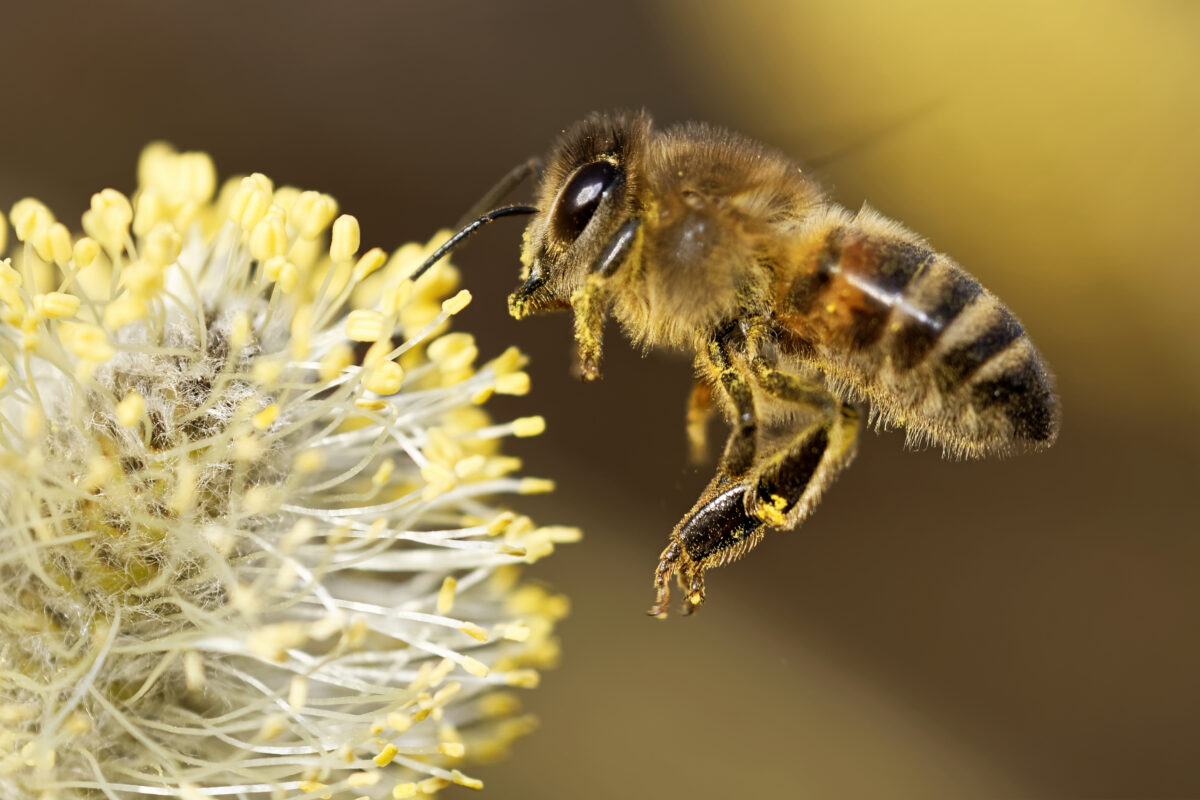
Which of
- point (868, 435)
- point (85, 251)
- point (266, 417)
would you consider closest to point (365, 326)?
point (266, 417)

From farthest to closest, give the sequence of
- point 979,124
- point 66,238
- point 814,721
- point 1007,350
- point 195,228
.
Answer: point 814,721, point 979,124, point 195,228, point 66,238, point 1007,350

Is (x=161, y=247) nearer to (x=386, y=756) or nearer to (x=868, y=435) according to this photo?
(x=386, y=756)

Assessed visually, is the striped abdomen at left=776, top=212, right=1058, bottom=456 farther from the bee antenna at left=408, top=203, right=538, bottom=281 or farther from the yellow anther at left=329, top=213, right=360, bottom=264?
the yellow anther at left=329, top=213, right=360, bottom=264

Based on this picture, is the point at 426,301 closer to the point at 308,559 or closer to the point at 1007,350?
the point at 308,559

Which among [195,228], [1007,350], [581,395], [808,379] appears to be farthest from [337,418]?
[581,395]

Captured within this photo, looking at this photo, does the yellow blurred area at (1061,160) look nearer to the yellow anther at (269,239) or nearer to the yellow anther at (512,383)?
the yellow anther at (512,383)

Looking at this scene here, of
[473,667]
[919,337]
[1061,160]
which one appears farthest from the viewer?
[1061,160]
